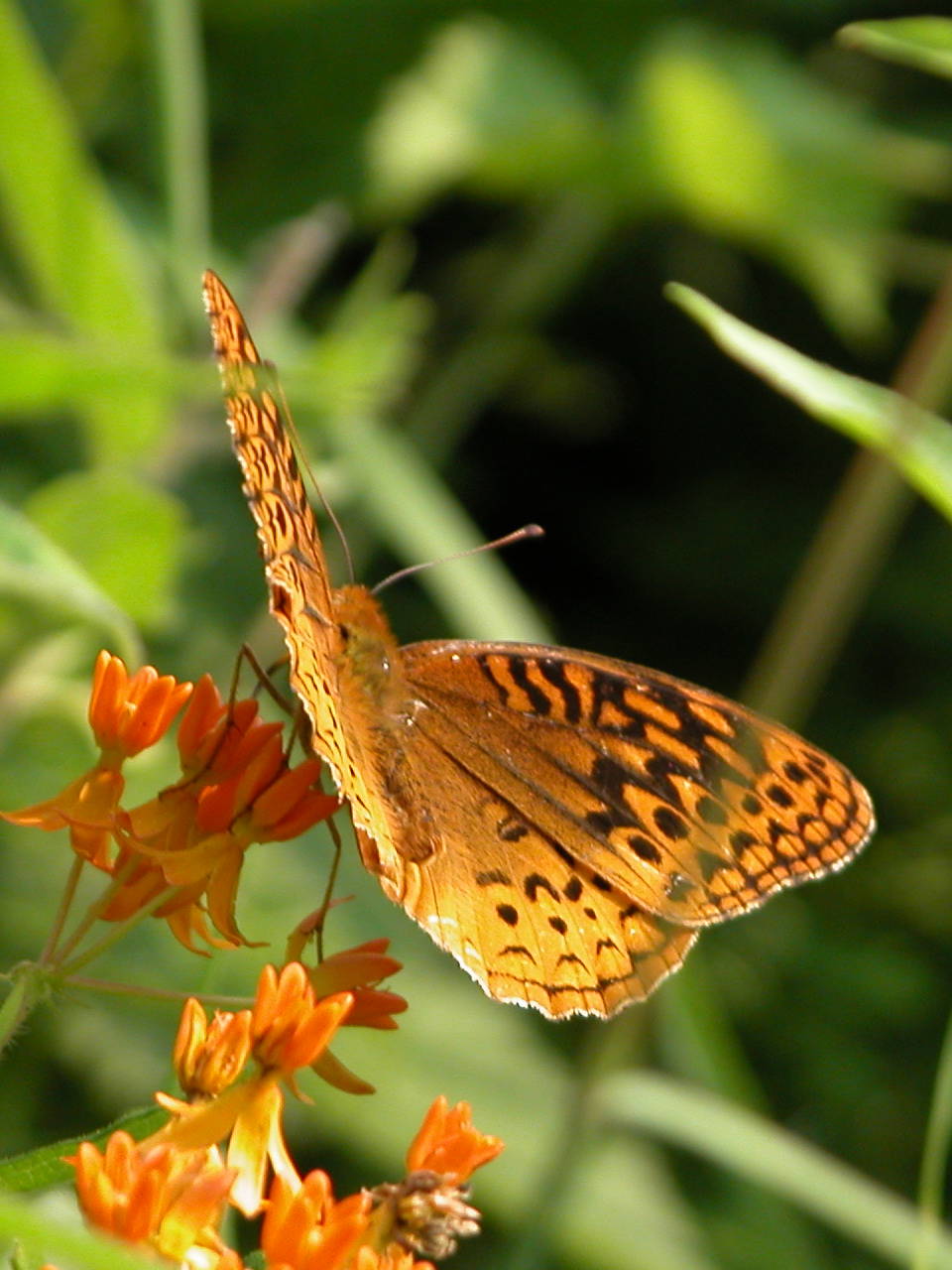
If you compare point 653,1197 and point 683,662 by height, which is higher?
point 683,662

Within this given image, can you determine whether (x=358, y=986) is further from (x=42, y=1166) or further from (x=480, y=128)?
(x=480, y=128)

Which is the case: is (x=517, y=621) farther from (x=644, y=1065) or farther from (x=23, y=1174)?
(x=23, y=1174)

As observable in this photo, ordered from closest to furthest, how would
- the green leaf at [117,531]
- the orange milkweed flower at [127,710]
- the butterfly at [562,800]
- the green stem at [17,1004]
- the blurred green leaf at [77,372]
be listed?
the green stem at [17,1004] < the orange milkweed flower at [127,710] < the butterfly at [562,800] < the blurred green leaf at [77,372] < the green leaf at [117,531]

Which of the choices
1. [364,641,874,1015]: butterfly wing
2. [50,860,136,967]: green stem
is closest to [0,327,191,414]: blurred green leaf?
[364,641,874,1015]: butterfly wing

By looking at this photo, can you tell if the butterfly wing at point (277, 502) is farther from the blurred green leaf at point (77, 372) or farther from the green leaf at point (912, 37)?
the green leaf at point (912, 37)

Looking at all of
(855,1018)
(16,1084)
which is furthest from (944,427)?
(855,1018)

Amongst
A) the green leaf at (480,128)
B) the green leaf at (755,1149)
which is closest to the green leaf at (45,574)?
the green leaf at (755,1149)
